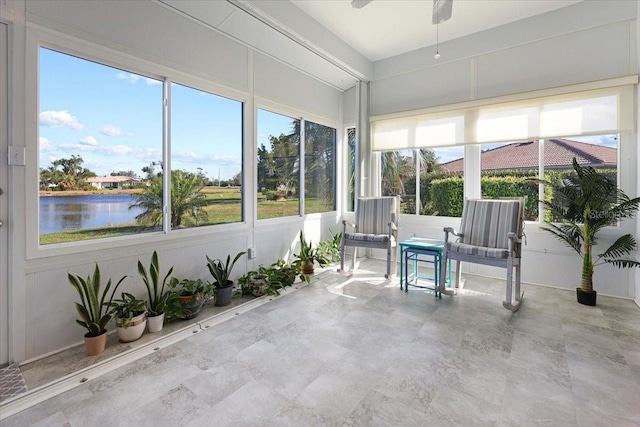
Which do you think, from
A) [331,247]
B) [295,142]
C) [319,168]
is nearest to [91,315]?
[331,247]

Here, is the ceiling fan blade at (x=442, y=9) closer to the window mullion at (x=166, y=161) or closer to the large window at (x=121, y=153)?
the large window at (x=121, y=153)

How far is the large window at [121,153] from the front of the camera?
2.13 meters

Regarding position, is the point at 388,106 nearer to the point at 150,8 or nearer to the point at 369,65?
the point at 369,65

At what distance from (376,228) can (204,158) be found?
88.9 inches

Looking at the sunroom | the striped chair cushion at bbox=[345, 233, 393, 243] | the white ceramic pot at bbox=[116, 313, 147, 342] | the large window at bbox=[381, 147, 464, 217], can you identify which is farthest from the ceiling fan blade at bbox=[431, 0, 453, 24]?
the white ceramic pot at bbox=[116, 313, 147, 342]

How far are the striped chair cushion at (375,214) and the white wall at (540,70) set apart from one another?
678 millimetres

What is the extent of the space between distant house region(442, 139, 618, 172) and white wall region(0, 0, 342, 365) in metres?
2.85

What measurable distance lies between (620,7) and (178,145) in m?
4.50

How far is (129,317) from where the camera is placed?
2.19 m

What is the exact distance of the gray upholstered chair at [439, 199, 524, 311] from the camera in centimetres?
282

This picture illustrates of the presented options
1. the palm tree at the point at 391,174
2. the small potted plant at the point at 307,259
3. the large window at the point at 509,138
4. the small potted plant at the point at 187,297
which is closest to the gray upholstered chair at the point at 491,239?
the large window at the point at 509,138

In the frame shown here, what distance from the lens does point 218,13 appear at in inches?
110

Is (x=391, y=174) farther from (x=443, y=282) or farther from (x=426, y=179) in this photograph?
(x=443, y=282)

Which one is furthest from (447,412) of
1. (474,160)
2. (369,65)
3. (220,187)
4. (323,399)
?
(369,65)
